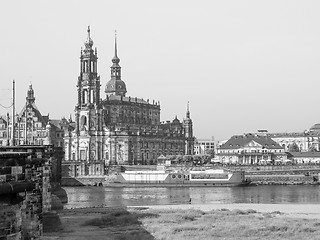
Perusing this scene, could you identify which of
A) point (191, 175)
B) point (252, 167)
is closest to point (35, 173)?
point (191, 175)

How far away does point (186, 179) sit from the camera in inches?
4274

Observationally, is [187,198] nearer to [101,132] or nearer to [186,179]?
[186,179]

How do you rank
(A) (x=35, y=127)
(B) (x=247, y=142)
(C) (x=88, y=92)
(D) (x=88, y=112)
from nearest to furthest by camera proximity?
(D) (x=88, y=112) → (C) (x=88, y=92) → (A) (x=35, y=127) → (B) (x=247, y=142)

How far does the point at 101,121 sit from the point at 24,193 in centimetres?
12806

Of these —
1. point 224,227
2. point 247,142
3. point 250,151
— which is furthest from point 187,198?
point 247,142

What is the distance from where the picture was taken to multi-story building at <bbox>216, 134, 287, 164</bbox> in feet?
506

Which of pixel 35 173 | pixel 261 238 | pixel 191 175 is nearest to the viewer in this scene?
pixel 35 173

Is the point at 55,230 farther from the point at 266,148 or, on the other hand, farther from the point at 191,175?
the point at 266,148

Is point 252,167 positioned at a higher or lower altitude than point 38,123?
lower

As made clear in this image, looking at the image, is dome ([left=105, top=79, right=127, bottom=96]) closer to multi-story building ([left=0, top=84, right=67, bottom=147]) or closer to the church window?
multi-story building ([left=0, top=84, right=67, bottom=147])

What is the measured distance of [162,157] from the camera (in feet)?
476

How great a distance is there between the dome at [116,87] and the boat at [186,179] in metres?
48.5

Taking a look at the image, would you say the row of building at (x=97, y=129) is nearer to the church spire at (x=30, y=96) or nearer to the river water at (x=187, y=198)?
the church spire at (x=30, y=96)

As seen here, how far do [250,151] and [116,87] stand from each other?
37588mm
